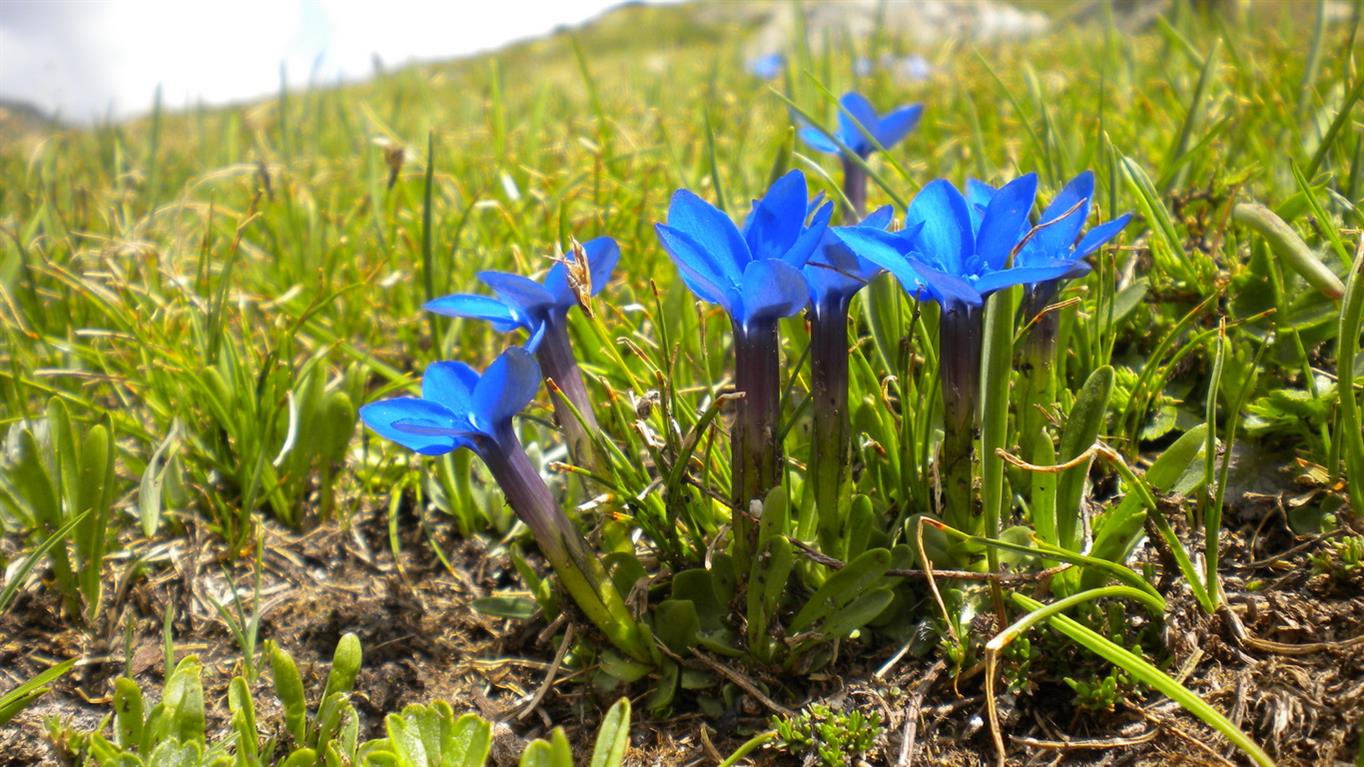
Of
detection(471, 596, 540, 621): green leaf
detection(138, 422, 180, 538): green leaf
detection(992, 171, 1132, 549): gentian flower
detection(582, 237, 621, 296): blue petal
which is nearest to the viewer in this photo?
detection(992, 171, 1132, 549): gentian flower

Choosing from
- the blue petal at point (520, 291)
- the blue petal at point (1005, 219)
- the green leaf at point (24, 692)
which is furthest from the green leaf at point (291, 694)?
the blue petal at point (1005, 219)

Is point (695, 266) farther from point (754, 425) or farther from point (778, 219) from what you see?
point (754, 425)

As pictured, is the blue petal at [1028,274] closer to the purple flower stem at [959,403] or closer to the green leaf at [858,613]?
the purple flower stem at [959,403]

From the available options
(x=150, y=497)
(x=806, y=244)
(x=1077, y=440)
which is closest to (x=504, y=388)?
(x=806, y=244)

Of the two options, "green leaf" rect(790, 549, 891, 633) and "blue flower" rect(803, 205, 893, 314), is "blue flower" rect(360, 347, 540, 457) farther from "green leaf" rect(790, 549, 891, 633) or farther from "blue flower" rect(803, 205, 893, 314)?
"green leaf" rect(790, 549, 891, 633)

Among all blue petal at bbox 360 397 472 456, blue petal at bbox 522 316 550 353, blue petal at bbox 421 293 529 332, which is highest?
blue petal at bbox 421 293 529 332

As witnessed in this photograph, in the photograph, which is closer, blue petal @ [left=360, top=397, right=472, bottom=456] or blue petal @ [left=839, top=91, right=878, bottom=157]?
blue petal @ [left=360, top=397, right=472, bottom=456]

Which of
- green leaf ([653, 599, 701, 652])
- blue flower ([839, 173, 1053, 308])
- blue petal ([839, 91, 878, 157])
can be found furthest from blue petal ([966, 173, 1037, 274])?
blue petal ([839, 91, 878, 157])
